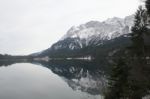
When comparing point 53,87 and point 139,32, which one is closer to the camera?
point 139,32

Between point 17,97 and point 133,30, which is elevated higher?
point 133,30

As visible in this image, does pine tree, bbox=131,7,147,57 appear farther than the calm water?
No

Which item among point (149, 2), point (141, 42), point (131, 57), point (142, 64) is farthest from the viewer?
point (131, 57)

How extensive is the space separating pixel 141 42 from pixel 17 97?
25551mm

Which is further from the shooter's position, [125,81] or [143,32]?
[143,32]

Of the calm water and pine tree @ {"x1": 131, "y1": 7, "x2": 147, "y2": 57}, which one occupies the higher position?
pine tree @ {"x1": 131, "y1": 7, "x2": 147, "y2": 57}

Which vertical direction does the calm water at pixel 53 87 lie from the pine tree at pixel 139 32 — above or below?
below

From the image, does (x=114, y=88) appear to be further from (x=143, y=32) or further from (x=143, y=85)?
(x=143, y=32)

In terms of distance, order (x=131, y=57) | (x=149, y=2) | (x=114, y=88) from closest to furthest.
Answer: (x=149, y=2) < (x=114, y=88) < (x=131, y=57)

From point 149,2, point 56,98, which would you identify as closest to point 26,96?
point 56,98

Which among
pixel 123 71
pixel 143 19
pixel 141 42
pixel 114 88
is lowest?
pixel 114 88

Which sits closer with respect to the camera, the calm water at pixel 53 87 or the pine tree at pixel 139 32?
the pine tree at pixel 139 32

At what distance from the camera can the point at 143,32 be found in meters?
42.0

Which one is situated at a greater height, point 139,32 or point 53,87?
point 139,32
